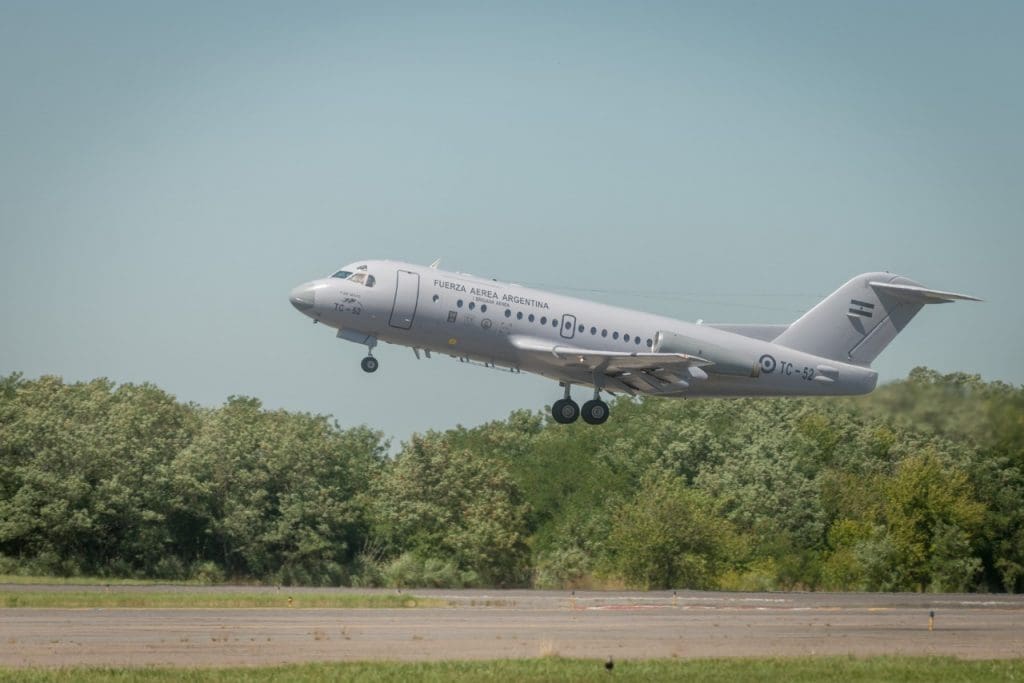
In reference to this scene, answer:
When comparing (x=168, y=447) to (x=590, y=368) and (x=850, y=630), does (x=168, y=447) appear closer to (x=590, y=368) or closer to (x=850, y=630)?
(x=590, y=368)

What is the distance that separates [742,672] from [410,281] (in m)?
19.7

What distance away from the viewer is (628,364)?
55531mm

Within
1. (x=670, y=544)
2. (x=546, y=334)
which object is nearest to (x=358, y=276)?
(x=546, y=334)

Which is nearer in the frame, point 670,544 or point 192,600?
point 192,600

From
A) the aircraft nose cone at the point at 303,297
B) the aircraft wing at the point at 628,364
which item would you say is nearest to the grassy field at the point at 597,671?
the aircraft wing at the point at 628,364

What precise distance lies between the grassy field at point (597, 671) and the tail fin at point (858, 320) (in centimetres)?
2002

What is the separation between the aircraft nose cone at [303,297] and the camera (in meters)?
53.5

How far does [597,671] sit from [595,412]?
19.9m

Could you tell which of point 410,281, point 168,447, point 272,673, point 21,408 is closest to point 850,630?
point 410,281

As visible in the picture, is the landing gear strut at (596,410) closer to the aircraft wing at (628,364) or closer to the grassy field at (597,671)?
the aircraft wing at (628,364)

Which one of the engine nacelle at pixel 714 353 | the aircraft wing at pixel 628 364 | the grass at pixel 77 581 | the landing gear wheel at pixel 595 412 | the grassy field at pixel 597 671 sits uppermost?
the engine nacelle at pixel 714 353

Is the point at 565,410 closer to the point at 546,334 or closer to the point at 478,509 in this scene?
the point at 546,334

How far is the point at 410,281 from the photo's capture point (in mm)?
53844

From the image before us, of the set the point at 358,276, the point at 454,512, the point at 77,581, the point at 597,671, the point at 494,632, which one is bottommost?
the point at 597,671
